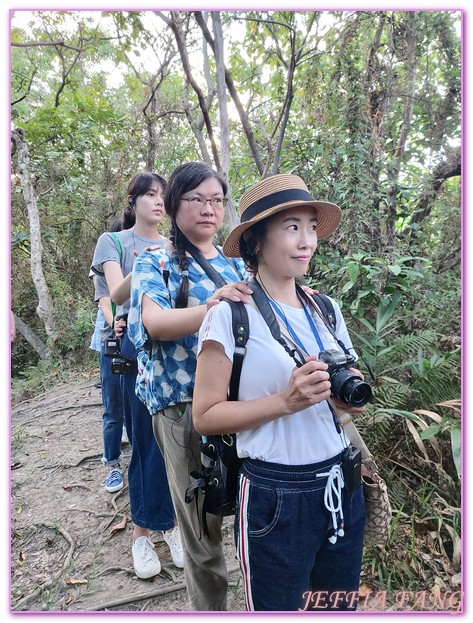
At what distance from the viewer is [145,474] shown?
202cm

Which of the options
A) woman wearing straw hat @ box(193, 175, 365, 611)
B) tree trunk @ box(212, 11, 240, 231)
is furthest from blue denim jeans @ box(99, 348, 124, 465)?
woman wearing straw hat @ box(193, 175, 365, 611)

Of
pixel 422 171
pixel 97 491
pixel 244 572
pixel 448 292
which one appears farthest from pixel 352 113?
pixel 97 491

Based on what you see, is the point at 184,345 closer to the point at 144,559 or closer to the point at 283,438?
the point at 283,438

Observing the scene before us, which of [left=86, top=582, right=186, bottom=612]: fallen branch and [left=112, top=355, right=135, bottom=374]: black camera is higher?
[left=112, top=355, right=135, bottom=374]: black camera

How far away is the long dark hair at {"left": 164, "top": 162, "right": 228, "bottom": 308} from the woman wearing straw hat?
377mm

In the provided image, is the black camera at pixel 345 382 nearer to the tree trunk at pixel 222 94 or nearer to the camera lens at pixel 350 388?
the camera lens at pixel 350 388

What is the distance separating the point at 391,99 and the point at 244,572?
4.40 metres

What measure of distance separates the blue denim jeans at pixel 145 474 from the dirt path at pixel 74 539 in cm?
38

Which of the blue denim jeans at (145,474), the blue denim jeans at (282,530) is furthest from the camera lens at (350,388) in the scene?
the blue denim jeans at (145,474)

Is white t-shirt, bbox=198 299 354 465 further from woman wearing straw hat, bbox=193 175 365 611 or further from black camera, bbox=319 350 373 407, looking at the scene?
black camera, bbox=319 350 373 407

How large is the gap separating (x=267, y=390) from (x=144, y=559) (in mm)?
1678

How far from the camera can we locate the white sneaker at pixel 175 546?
2164 mm

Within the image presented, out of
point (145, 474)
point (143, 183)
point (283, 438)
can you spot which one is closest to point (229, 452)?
point (283, 438)

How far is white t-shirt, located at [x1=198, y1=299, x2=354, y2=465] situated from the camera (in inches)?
42.1
